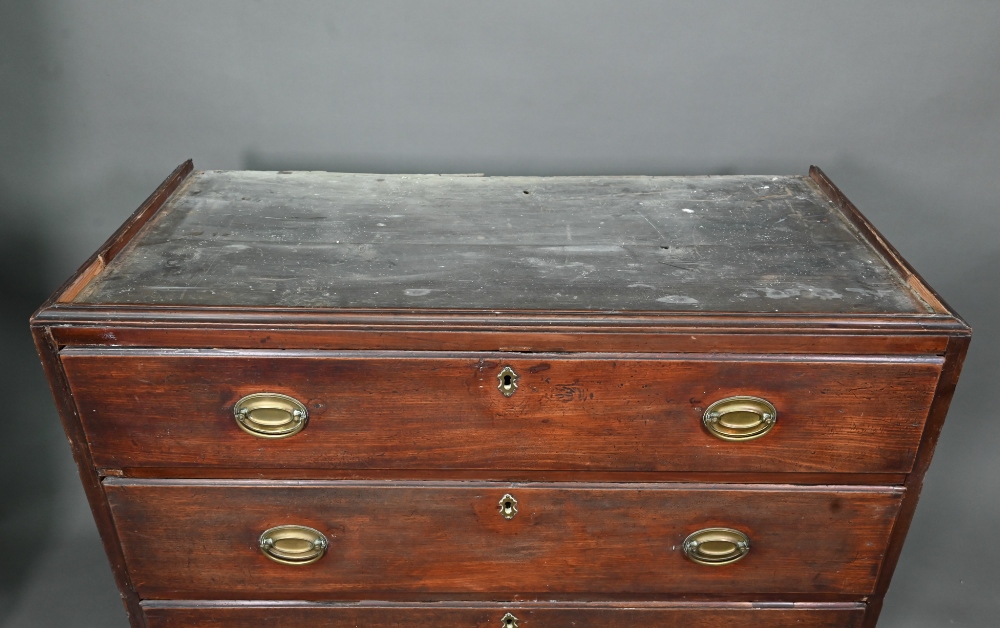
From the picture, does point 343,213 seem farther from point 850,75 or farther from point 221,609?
point 850,75

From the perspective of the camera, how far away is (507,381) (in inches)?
57.3

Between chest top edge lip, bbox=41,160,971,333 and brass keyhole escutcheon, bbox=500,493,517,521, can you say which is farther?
brass keyhole escutcheon, bbox=500,493,517,521

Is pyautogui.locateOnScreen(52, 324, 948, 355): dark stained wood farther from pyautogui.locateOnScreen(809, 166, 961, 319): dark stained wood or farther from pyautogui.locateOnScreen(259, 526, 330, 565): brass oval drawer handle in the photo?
pyautogui.locateOnScreen(259, 526, 330, 565): brass oval drawer handle

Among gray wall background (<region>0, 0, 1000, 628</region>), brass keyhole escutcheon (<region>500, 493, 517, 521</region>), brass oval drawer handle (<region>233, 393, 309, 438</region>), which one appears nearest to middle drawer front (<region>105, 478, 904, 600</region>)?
brass keyhole escutcheon (<region>500, 493, 517, 521</region>)

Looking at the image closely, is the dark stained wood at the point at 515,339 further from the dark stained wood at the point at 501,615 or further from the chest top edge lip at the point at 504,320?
the dark stained wood at the point at 501,615

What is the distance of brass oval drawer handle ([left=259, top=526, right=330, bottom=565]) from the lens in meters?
1.61

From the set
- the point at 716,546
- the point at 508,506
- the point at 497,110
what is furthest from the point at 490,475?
the point at 497,110

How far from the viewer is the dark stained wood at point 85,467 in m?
1.43

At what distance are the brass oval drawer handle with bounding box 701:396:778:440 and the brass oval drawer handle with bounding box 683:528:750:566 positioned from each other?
22 centimetres

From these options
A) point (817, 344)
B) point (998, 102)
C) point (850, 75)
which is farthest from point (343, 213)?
point (998, 102)

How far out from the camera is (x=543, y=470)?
5.13 feet

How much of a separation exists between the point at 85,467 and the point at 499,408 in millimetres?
728

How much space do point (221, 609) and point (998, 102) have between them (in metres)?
2.13

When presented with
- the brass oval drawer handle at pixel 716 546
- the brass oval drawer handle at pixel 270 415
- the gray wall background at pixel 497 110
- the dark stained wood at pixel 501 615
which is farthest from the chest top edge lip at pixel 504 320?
the gray wall background at pixel 497 110
